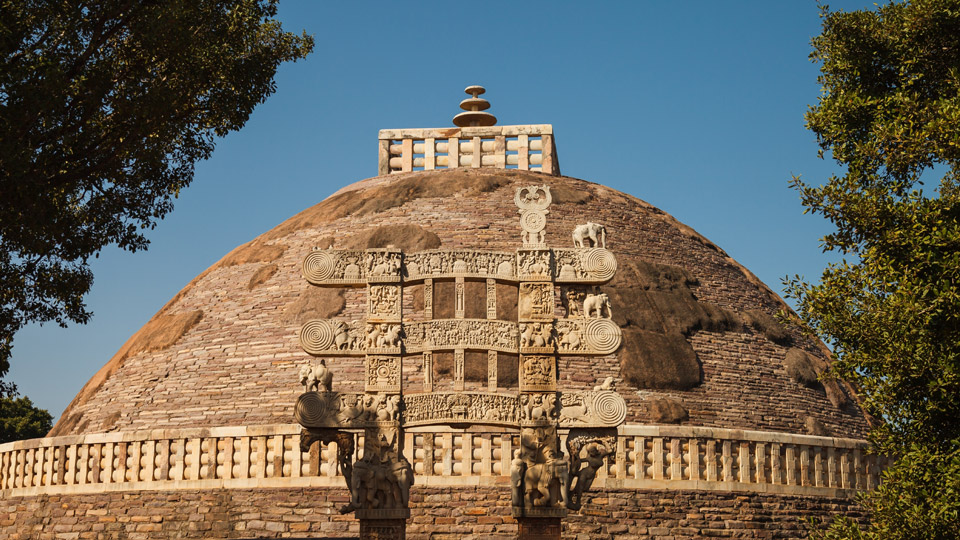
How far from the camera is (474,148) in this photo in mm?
30938

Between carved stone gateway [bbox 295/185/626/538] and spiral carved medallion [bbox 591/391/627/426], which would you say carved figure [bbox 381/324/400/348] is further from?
spiral carved medallion [bbox 591/391/627/426]

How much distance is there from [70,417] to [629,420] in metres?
13.9

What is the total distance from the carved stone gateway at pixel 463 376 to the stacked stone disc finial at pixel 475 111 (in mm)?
18846

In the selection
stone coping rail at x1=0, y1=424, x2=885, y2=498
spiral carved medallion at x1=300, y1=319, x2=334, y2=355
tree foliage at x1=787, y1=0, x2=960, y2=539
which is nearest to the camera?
tree foliage at x1=787, y1=0, x2=960, y2=539

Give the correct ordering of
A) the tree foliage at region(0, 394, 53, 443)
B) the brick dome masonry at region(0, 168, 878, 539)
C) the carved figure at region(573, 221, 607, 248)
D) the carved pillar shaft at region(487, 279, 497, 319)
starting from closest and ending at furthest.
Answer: the carved pillar shaft at region(487, 279, 497, 319), the carved figure at region(573, 221, 607, 248), the brick dome masonry at region(0, 168, 878, 539), the tree foliage at region(0, 394, 53, 443)

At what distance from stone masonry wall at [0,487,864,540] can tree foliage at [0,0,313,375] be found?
6.06 m

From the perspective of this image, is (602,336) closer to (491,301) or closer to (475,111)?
(491,301)

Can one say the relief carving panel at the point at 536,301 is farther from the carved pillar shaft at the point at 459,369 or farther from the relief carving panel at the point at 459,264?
the carved pillar shaft at the point at 459,369

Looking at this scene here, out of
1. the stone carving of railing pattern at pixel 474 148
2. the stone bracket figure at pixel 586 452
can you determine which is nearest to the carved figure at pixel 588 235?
the stone bracket figure at pixel 586 452

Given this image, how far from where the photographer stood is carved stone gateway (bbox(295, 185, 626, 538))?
11531mm

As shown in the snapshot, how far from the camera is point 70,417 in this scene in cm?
2577

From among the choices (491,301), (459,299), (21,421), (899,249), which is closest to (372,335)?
(459,299)

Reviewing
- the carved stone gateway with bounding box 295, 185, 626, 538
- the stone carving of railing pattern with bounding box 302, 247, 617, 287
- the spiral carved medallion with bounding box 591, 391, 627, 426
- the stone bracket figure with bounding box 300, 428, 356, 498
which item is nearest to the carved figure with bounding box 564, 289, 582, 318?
the carved stone gateway with bounding box 295, 185, 626, 538

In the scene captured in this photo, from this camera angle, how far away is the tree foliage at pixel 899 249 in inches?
388
